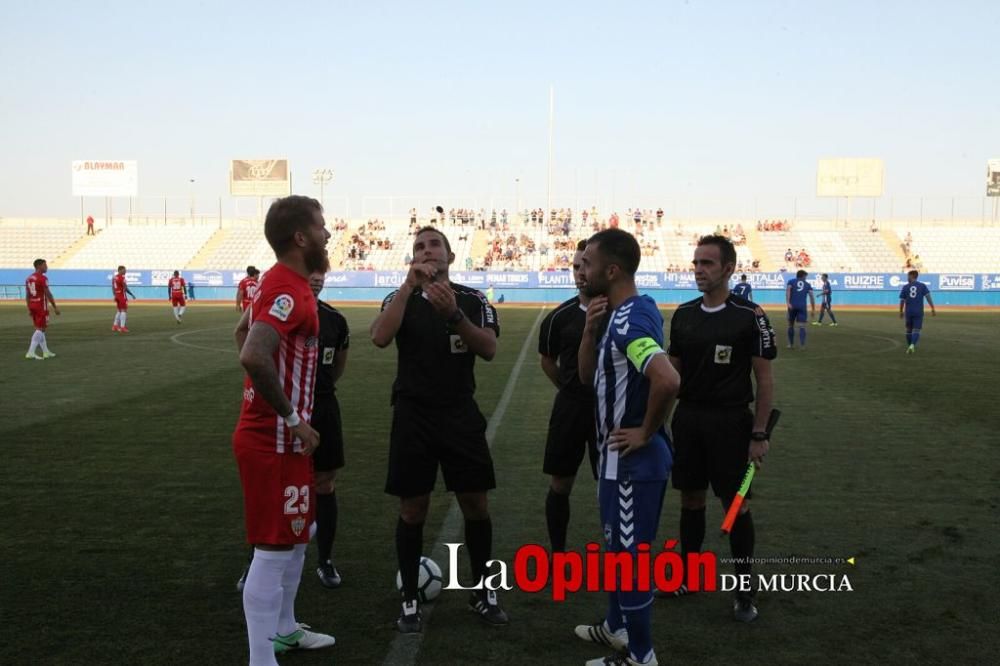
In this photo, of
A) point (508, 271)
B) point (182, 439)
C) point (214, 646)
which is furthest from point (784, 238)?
point (214, 646)

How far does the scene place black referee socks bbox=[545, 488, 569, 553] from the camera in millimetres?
5305

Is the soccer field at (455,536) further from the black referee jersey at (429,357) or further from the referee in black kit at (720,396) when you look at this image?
the black referee jersey at (429,357)

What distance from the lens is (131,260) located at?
55.9m

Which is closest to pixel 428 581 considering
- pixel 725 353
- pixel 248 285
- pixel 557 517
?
pixel 557 517

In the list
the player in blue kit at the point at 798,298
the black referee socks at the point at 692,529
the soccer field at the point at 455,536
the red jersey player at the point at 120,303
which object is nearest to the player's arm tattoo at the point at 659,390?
the soccer field at the point at 455,536

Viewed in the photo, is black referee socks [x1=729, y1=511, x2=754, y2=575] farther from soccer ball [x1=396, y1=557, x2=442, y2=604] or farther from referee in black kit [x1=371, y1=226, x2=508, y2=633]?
soccer ball [x1=396, y1=557, x2=442, y2=604]

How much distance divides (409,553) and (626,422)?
60.9 inches

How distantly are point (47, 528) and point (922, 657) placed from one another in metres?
5.92

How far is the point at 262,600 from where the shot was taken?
143 inches

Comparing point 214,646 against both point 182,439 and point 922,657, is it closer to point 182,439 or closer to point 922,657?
point 922,657

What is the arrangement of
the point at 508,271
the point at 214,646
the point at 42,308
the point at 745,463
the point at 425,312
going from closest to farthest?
the point at 214,646 → the point at 425,312 → the point at 745,463 → the point at 42,308 → the point at 508,271

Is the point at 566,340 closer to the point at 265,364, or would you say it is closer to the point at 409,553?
the point at 409,553

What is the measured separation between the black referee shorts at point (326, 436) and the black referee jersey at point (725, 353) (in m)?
2.21

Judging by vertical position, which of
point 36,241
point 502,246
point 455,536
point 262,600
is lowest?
point 455,536
